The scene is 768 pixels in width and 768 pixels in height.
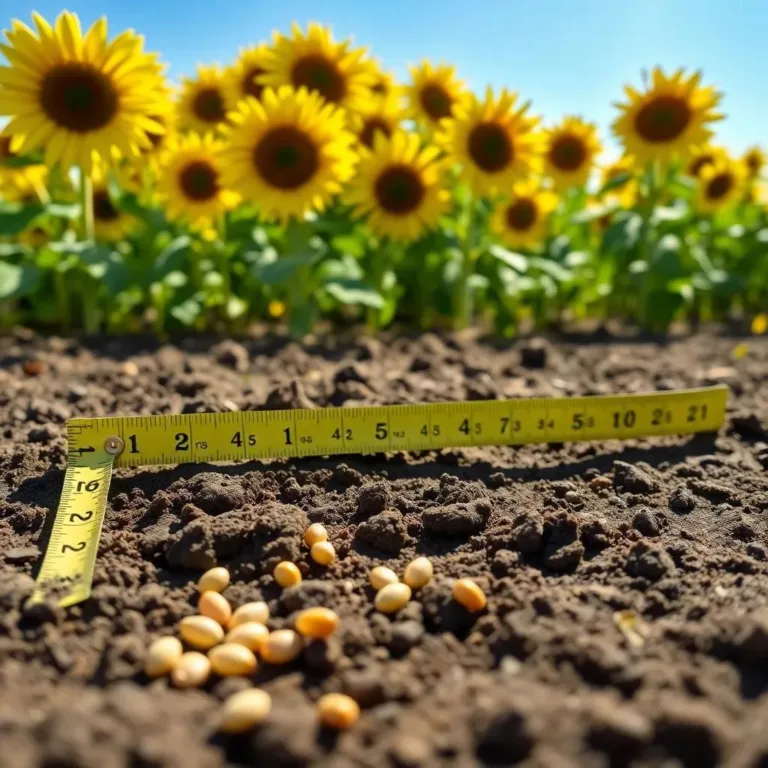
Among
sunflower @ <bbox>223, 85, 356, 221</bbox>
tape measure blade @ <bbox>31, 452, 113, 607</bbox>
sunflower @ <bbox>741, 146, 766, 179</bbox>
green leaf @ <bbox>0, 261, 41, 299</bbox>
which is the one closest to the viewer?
tape measure blade @ <bbox>31, 452, 113, 607</bbox>

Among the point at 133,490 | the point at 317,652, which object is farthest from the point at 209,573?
the point at 133,490

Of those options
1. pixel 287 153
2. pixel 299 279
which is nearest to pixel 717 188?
pixel 299 279

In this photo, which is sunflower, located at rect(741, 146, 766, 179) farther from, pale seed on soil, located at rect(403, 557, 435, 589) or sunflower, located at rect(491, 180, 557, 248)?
pale seed on soil, located at rect(403, 557, 435, 589)

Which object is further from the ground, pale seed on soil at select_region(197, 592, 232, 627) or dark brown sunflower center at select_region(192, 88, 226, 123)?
dark brown sunflower center at select_region(192, 88, 226, 123)

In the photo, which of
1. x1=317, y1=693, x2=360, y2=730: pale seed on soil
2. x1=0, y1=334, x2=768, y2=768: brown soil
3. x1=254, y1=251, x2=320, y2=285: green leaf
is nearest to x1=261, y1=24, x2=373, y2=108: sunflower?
x1=254, y1=251, x2=320, y2=285: green leaf

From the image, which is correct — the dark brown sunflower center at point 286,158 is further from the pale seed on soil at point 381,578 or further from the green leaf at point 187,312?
the pale seed on soil at point 381,578

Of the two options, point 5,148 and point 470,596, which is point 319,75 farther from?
point 470,596

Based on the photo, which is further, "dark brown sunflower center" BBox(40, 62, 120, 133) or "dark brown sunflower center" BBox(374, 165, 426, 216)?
"dark brown sunflower center" BBox(374, 165, 426, 216)
